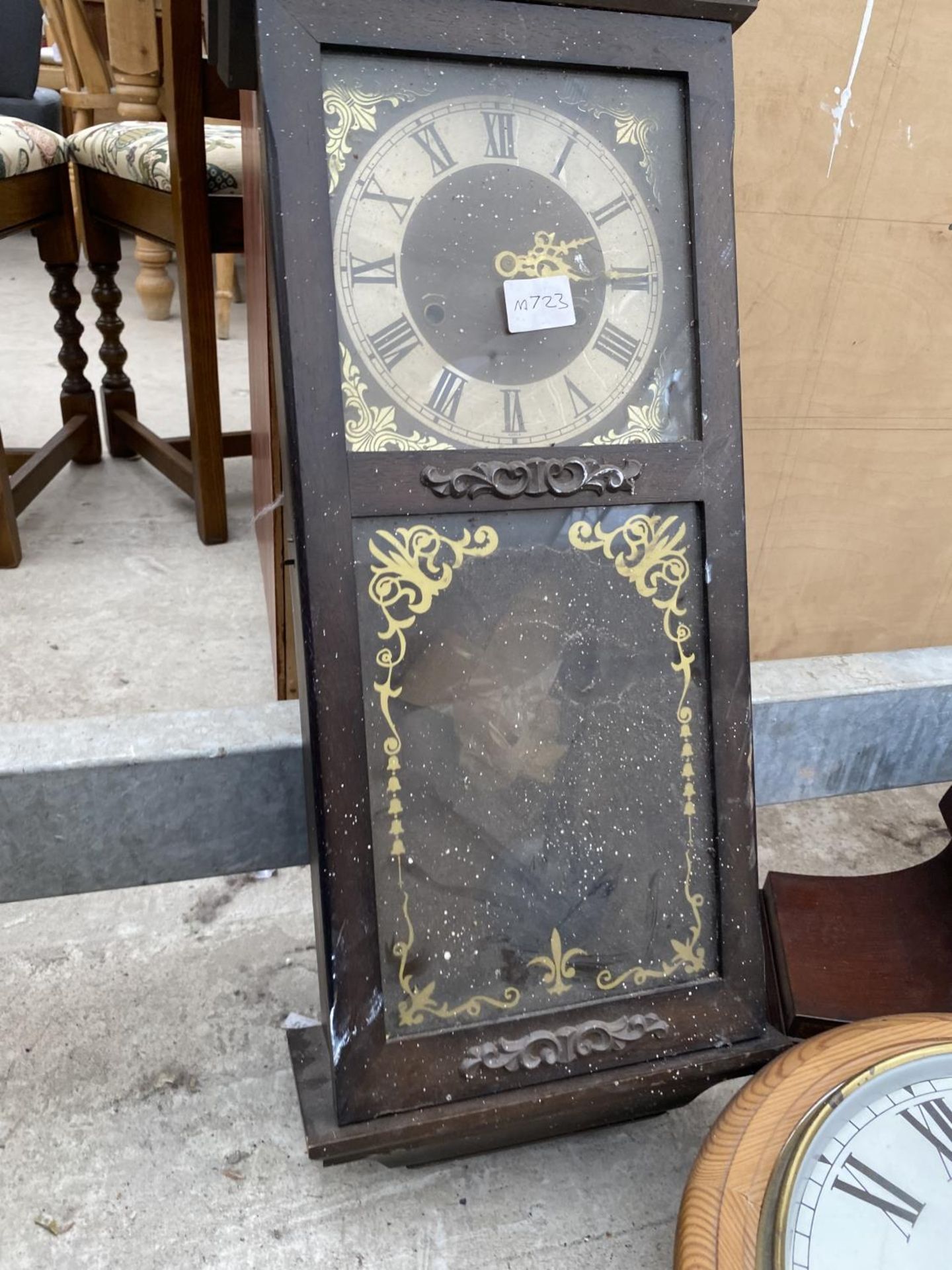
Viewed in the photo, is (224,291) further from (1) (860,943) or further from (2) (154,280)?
(1) (860,943)

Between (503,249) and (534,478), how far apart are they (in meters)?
0.21

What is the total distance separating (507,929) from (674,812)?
0.20m

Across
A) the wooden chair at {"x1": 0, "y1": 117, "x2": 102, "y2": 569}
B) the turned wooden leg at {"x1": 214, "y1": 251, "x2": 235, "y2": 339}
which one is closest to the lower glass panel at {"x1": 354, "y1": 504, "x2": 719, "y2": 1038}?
the wooden chair at {"x1": 0, "y1": 117, "x2": 102, "y2": 569}

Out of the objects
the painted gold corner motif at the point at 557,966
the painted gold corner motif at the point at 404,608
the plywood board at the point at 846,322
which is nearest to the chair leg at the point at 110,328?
the plywood board at the point at 846,322

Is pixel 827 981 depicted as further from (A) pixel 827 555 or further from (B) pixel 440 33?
(B) pixel 440 33

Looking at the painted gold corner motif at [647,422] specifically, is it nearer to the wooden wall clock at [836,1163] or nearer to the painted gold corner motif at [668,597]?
the painted gold corner motif at [668,597]

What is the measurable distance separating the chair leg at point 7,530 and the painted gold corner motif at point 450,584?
148cm

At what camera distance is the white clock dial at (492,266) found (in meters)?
Result: 0.86

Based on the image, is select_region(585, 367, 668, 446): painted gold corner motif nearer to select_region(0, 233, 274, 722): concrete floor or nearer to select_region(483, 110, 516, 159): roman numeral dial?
select_region(483, 110, 516, 159): roman numeral dial

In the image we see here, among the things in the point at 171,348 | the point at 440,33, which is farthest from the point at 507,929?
the point at 171,348

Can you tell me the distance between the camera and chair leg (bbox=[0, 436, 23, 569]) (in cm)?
204

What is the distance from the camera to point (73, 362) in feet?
8.46

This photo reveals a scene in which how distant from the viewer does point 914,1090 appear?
0.79 meters

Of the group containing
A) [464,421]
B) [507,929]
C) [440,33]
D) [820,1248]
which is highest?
[440,33]
